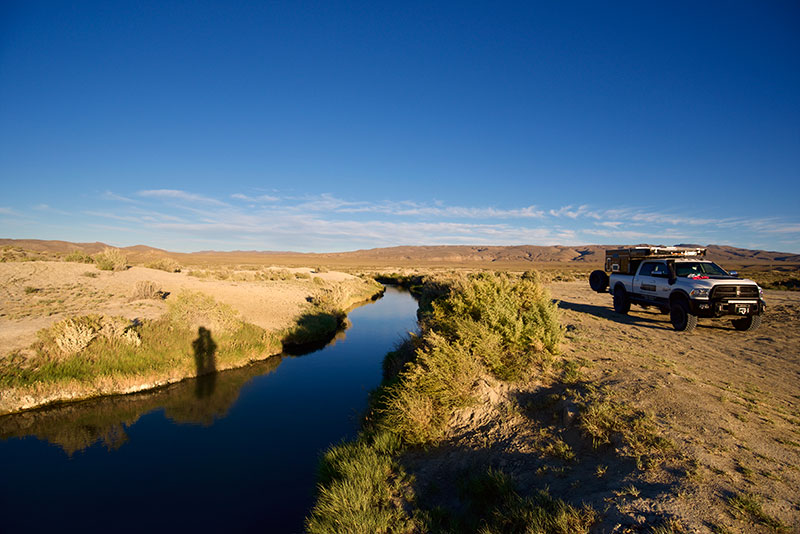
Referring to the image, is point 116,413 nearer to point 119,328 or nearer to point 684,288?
point 119,328

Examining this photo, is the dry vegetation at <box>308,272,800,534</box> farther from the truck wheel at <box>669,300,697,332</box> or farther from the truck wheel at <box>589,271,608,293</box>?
the truck wheel at <box>589,271,608,293</box>

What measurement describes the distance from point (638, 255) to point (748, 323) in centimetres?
434

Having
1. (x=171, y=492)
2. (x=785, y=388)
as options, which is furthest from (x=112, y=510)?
(x=785, y=388)

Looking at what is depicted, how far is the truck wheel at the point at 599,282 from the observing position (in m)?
17.8

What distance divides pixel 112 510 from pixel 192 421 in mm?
3279

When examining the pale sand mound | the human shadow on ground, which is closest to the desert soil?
the human shadow on ground

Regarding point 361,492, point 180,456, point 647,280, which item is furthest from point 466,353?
point 647,280

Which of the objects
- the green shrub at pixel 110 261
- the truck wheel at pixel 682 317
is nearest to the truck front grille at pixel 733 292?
the truck wheel at pixel 682 317

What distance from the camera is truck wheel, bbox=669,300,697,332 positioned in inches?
448

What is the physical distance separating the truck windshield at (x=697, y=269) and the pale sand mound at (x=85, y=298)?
16890mm

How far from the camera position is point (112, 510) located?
6605 mm

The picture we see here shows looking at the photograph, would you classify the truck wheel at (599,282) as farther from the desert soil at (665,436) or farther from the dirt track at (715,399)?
the desert soil at (665,436)

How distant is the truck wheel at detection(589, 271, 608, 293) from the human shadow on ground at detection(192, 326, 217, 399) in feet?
55.6

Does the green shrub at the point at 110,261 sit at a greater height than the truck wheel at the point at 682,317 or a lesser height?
greater
